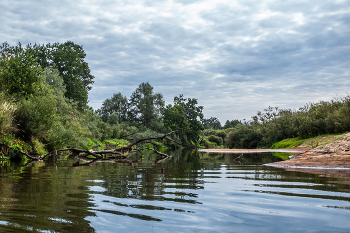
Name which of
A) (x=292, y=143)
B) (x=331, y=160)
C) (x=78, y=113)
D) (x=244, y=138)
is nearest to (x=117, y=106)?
(x=244, y=138)

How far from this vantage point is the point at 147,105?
64.9m

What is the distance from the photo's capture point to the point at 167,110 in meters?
63.9

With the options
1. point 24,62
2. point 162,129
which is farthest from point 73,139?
point 162,129

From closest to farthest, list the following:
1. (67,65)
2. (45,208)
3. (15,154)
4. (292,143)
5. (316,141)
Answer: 1. (45,208)
2. (15,154)
3. (316,141)
4. (292,143)
5. (67,65)

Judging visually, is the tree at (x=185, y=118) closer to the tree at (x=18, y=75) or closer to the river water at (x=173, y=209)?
the tree at (x=18, y=75)

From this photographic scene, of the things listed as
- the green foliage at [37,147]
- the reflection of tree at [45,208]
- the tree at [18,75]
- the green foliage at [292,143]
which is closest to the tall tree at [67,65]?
the tree at [18,75]

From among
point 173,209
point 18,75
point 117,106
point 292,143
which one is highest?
point 117,106

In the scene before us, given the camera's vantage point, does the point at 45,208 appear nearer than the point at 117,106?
Yes

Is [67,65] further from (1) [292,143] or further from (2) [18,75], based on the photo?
(1) [292,143]

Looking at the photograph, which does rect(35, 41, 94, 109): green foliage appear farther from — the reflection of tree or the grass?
the reflection of tree

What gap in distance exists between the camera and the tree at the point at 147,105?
64625 millimetres

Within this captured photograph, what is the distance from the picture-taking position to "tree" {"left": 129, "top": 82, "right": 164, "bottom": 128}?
212 feet

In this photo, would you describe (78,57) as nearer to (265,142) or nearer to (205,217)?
(265,142)

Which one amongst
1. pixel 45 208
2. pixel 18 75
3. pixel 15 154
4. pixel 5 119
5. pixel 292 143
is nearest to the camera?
pixel 45 208
